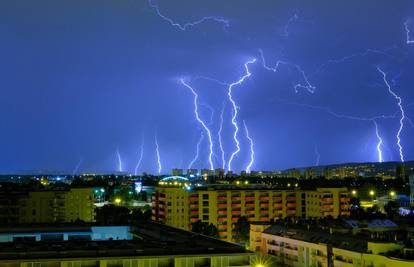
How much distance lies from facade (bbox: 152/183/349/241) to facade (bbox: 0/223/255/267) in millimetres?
21607

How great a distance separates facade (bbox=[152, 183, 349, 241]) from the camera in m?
32.6

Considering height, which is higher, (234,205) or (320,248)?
(234,205)

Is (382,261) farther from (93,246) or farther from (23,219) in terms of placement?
(23,219)

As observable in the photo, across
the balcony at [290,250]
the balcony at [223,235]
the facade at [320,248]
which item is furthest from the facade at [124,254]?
the balcony at [223,235]

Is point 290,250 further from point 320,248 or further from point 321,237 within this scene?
point 320,248

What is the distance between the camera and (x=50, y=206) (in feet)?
111

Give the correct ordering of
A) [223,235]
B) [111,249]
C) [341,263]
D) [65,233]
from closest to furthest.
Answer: [111,249] → [65,233] → [341,263] → [223,235]

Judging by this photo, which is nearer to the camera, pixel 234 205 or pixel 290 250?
pixel 290 250

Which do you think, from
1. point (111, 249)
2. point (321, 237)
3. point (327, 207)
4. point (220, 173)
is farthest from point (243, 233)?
point (220, 173)

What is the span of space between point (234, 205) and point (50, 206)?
35.2 feet

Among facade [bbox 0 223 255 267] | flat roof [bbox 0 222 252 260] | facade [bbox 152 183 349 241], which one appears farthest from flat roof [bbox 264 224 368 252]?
facade [bbox 152 183 349 241]

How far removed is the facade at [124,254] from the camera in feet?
29.3

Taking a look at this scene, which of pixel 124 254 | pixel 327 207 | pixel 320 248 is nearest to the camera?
pixel 124 254

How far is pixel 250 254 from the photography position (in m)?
9.82
